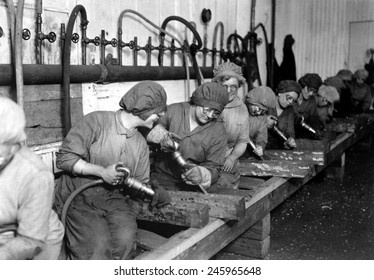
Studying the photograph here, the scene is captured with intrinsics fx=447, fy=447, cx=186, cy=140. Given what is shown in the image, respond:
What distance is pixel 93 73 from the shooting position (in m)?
3.14

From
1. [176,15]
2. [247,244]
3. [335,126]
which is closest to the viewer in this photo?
[247,244]

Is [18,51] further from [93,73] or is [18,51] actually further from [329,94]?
[329,94]

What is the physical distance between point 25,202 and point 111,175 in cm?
70

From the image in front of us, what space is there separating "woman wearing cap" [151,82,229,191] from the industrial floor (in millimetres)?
823

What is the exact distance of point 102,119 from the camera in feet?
8.14

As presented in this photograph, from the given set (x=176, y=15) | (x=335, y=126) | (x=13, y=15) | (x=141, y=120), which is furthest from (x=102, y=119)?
(x=335, y=126)

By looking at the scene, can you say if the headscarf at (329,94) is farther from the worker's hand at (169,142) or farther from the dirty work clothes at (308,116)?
the worker's hand at (169,142)

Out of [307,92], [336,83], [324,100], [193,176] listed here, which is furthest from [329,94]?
[193,176]

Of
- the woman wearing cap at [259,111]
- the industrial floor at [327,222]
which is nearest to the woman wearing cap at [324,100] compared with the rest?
the industrial floor at [327,222]

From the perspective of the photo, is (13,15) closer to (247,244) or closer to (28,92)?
(28,92)

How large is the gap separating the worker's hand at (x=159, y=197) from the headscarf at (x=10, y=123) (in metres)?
0.99

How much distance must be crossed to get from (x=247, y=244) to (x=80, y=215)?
1301 millimetres

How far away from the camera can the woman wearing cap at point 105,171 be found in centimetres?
225

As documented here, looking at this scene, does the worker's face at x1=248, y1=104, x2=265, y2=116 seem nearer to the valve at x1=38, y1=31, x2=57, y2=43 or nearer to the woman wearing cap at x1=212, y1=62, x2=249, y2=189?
the woman wearing cap at x1=212, y1=62, x2=249, y2=189
